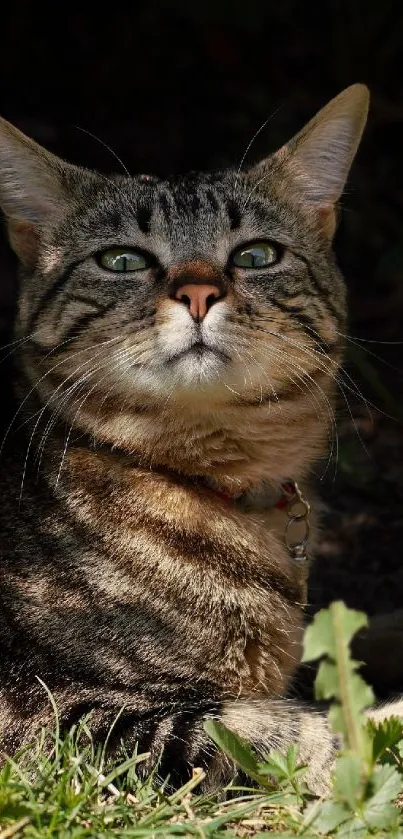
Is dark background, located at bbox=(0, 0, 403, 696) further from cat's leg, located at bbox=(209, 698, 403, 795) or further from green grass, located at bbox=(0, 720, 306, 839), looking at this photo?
green grass, located at bbox=(0, 720, 306, 839)

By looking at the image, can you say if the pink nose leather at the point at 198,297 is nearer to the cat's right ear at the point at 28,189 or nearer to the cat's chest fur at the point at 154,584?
the cat's chest fur at the point at 154,584

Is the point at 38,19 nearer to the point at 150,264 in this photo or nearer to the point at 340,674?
the point at 150,264

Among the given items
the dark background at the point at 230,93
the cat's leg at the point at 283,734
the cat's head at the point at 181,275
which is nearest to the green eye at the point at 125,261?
the cat's head at the point at 181,275

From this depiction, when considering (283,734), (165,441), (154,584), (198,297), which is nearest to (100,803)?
(283,734)

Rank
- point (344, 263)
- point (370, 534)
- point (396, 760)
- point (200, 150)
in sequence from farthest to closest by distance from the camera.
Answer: point (200, 150), point (344, 263), point (370, 534), point (396, 760)

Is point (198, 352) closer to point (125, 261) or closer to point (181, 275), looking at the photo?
point (181, 275)

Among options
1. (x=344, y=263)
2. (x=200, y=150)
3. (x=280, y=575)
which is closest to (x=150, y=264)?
(x=280, y=575)
